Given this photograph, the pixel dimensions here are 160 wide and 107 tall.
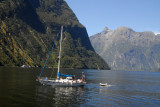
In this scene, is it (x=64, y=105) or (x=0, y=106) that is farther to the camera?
(x=64, y=105)

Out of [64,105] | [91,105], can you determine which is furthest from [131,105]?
[64,105]

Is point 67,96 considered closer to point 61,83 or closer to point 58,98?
point 58,98

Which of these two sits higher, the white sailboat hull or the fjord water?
the white sailboat hull

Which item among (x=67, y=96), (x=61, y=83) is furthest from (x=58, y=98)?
(x=61, y=83)

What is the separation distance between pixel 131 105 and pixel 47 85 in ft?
144

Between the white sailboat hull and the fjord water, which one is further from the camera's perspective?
the white sailboat hull

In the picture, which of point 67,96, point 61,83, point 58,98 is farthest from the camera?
point 61,83

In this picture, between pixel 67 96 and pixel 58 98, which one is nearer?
pixel 58 98

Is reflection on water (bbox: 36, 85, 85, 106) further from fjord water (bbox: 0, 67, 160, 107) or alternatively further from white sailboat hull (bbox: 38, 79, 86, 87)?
white sailboat hull (bbox: 38, 79, 86, 87)

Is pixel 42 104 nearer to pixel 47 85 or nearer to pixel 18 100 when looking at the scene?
pixel 18 100

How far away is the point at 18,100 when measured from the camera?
52562 millimetres

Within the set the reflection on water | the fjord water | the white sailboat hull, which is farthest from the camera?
the white sailboat hull

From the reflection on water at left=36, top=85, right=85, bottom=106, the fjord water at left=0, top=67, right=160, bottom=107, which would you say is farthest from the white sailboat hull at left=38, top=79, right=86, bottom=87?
the reflection on water at left=36, top=85, right=85, bottom=106

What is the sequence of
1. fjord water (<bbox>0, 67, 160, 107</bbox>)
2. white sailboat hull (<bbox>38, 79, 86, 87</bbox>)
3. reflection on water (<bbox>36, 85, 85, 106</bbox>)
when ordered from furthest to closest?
white sailboat hull (<bbox>38, 79, 86, 87</bbox>), reflection on water (<bbox>36, 85, 85, 106</bbox>), fjord water (<bbox>0, 67, 160, 107</bbox>)
